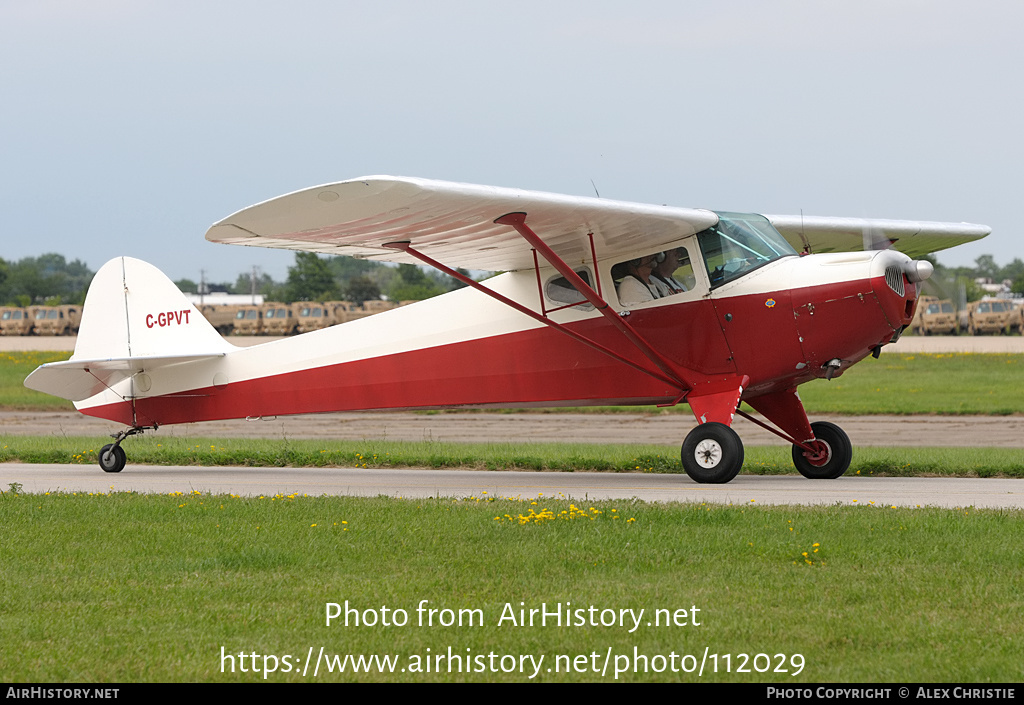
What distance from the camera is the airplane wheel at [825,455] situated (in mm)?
13156

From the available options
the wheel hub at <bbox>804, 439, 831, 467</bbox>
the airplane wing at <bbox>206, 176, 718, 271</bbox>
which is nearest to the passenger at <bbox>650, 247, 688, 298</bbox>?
the airplane wing at <bbox>206, 176, 718, 271</bbox>

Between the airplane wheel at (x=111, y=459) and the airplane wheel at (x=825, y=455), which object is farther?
the airplane wheel at (x=111, y=459)

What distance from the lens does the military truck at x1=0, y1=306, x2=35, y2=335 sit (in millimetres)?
76688

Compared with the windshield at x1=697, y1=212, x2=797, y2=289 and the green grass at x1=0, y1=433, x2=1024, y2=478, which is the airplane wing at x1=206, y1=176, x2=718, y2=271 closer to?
the windshield at x1=697, y1=212, x2=797, y2=289

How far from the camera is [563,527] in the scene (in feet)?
27.1

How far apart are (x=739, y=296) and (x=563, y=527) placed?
16.3 ft

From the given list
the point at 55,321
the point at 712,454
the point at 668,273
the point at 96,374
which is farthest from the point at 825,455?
the point at 55,321

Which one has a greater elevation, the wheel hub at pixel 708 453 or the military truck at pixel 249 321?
the military truck at pixel 249 321

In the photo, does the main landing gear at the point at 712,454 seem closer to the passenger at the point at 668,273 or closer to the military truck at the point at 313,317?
the passenger at the point at 668,273

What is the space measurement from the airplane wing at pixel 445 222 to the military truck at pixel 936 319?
54.7 metres

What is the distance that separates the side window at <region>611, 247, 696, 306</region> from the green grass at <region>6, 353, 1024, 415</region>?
16.1m

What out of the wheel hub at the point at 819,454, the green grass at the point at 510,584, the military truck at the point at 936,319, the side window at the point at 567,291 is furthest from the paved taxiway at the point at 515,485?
the military truck at the point at 936,319

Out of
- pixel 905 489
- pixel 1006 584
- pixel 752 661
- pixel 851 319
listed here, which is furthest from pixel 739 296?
pixel 752 661
